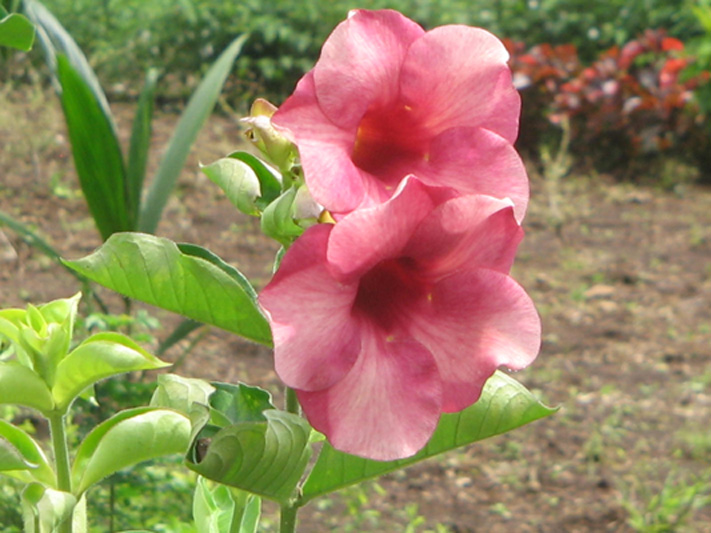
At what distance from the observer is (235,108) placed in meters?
6.59

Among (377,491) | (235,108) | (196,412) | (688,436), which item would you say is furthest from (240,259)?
(196,412)

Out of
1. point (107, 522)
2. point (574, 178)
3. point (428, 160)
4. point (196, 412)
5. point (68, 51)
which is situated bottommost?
point (574, 178)

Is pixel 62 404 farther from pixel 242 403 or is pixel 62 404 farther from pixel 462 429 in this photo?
pixel 462 429

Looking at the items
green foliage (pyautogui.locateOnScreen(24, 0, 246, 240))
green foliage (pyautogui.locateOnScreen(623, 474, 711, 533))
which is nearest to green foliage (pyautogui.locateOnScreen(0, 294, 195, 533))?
green foliage (pyautogui.locateOnScreen(24, 0, 246, 240))

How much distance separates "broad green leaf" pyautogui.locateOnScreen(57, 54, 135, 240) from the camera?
2.39 metres

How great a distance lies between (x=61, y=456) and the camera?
790 mm

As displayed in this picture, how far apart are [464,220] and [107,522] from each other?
5.56 feet

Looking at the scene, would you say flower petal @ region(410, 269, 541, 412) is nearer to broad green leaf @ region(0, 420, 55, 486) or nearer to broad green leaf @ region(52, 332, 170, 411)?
broad green leaf @ region(52, 332, 170, 411)

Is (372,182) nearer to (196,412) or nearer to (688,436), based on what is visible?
(196,412)

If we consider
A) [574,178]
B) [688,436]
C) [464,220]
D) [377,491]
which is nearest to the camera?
[464,220]

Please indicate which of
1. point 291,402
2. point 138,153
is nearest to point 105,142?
point 138,153

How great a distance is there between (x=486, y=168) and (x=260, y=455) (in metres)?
0.26

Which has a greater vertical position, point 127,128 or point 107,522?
point 107,522

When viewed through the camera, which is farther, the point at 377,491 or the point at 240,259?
the point at 240,259
